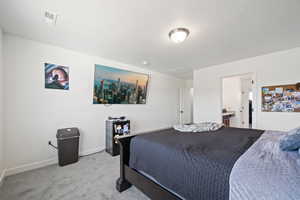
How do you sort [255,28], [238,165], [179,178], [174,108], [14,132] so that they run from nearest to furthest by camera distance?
[238,165]
[179,178]
[255,28]
[14,132]
[174,108]

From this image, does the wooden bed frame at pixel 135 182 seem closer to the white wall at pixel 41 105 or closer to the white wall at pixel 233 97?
the white wall at pixel 41 105

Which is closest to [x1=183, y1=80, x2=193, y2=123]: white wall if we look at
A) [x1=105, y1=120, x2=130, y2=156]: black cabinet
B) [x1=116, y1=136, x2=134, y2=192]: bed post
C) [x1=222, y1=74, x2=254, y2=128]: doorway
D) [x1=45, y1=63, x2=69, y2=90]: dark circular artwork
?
[x1=222, y1=74, x2=254, y2=128]: doorway

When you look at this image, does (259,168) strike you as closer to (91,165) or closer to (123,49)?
(91,165)

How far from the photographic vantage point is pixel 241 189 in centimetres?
72

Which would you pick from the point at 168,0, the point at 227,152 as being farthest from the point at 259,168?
the point at 168,0

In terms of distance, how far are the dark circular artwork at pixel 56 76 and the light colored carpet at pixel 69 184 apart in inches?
61.9

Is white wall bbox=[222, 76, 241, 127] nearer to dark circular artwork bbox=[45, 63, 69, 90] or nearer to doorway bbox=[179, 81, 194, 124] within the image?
doorway bbox=[179, 81, 194, 124]

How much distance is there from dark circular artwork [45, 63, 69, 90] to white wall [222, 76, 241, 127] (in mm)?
5697

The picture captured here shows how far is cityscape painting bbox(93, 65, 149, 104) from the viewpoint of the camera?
3105mm

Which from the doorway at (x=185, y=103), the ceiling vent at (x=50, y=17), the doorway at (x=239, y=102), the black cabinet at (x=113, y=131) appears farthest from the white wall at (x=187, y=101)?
the ceiling vent at (x=50, y=17)

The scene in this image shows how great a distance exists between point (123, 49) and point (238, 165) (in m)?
2.69

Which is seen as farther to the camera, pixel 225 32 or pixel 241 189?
pixel 225 32

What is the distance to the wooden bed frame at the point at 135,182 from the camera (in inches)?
47.6

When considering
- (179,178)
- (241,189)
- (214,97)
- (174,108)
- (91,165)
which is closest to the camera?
(241,189)
